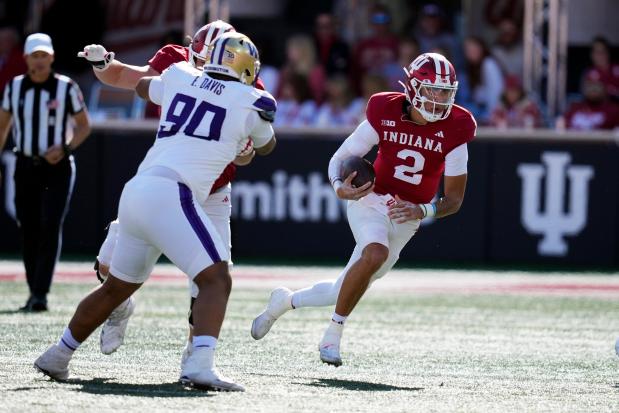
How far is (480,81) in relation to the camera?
549 inches

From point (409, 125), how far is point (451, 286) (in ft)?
14.5

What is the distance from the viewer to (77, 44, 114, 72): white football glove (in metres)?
6.63

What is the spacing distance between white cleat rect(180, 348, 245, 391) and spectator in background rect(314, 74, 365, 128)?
26.2ft

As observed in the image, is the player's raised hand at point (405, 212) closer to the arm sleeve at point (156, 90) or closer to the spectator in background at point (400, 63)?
the arm sleeve at point (156, 90)

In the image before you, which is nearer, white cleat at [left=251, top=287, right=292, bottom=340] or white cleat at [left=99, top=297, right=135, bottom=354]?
white cleat at [left=99, top=297, right=135, bottom=354]

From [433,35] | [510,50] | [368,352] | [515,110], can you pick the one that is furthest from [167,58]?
[510,50]

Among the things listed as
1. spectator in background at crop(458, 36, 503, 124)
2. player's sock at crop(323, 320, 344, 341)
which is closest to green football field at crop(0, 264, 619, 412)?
player's sock at crop(323, 320, 344, 341)

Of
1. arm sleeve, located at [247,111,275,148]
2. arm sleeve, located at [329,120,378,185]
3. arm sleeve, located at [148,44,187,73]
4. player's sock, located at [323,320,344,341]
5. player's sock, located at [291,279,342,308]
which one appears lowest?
player's sock, located at [323,320,344,341]

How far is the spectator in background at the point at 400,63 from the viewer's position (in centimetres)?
1391

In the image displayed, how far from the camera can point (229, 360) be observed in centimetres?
689

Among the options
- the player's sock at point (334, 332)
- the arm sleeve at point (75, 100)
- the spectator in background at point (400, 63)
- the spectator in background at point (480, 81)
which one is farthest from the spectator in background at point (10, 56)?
the player's sock at point (334, 332)

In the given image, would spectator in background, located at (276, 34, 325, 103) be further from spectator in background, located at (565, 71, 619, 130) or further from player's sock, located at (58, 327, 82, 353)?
player's sock, located at (58, 327, 82, 353)

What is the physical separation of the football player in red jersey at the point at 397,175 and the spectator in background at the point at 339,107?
639cm

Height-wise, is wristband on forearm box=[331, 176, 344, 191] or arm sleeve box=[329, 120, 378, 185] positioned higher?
arm sleeve box=[329, 120, 378, 185]
